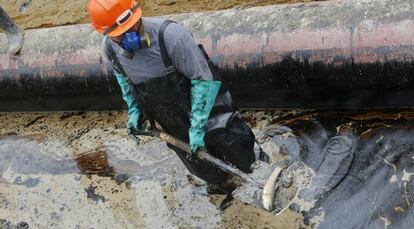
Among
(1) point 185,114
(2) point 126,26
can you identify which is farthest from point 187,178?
(2) point 126,26

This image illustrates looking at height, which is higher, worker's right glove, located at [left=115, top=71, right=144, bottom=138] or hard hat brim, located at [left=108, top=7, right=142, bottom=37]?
hard hat brim, located at [left=108, top=7, right=142, bottom=37]

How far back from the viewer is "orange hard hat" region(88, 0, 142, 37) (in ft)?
9.73

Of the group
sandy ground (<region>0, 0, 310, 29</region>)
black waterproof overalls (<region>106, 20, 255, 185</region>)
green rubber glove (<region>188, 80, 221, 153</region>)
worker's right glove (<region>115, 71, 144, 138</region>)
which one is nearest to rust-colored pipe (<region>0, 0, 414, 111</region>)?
black waterproof overalls (<region>106, 20, 255, 185</region>)

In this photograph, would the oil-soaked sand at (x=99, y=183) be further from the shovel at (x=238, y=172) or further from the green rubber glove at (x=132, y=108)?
the green rubber glove at (x=132, y=108)

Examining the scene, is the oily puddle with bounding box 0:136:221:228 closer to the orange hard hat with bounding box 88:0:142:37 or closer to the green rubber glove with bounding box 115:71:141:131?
the green rubber glove with bounding box 115:71:141:131

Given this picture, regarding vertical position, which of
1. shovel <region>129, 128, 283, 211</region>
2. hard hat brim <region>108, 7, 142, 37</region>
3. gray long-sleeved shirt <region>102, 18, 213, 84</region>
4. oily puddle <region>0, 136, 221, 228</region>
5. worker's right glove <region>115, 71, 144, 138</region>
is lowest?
oily puddle <region>0, 136, 221, 228</region>

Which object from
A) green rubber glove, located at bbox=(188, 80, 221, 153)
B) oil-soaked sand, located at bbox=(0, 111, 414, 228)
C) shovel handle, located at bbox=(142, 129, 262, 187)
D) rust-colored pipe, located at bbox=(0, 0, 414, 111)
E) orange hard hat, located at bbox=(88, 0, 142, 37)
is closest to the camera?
orange hard hat, located at bbox=(88, 0, 142, 37)

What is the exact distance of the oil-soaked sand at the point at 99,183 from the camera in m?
4.18

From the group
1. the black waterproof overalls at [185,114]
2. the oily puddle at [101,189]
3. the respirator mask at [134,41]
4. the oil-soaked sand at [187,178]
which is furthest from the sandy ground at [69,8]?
the respirator mask at [134,41]

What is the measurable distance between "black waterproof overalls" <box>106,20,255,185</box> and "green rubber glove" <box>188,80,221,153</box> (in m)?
0.11

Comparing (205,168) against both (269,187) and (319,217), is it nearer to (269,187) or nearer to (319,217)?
(269,187)

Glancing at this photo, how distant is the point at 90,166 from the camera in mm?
5027

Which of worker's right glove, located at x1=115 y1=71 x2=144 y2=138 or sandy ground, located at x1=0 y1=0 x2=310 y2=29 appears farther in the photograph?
sandy ground, located at x1=0 y1=0 x2=310 y2=29

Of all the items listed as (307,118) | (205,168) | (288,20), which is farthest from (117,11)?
(307,118)
